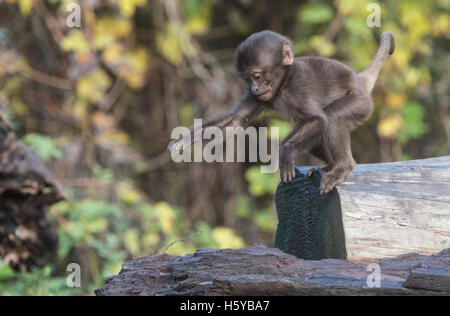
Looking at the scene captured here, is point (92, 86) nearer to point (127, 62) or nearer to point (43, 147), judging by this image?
point (127, 62)

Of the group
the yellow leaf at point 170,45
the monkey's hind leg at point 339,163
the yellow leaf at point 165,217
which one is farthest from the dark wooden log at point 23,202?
the yellow leaf at point 170,45

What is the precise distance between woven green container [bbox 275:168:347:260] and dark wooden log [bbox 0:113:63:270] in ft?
6.37

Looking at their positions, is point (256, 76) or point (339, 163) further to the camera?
point (256, 76)

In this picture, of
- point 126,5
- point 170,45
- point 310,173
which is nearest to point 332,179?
point 310,173

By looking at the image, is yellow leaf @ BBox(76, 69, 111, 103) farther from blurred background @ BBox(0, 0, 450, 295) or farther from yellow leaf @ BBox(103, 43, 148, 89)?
yellow leaf @ BBox(103, 43, 148, 89)

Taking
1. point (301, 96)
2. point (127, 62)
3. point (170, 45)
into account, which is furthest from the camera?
point (170, 45)

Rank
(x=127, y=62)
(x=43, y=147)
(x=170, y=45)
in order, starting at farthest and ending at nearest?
1. (x=170, y=45)
2. (x=127, y=62)
3. (x=43, y=147)

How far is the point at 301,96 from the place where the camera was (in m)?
4.08

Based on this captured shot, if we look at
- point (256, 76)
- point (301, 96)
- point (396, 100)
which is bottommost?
point (301, 96)

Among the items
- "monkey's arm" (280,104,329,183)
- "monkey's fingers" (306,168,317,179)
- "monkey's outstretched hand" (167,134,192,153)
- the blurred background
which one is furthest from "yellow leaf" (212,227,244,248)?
"monkey's fingers" (306,168,317,179)

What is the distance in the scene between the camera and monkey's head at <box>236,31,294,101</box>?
13.2ft

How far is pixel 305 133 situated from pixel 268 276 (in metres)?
1.63

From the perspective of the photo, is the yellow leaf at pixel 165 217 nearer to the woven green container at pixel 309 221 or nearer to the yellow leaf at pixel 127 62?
the yellow leaf at pixel 127 62

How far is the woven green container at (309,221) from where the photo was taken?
10.2ft
